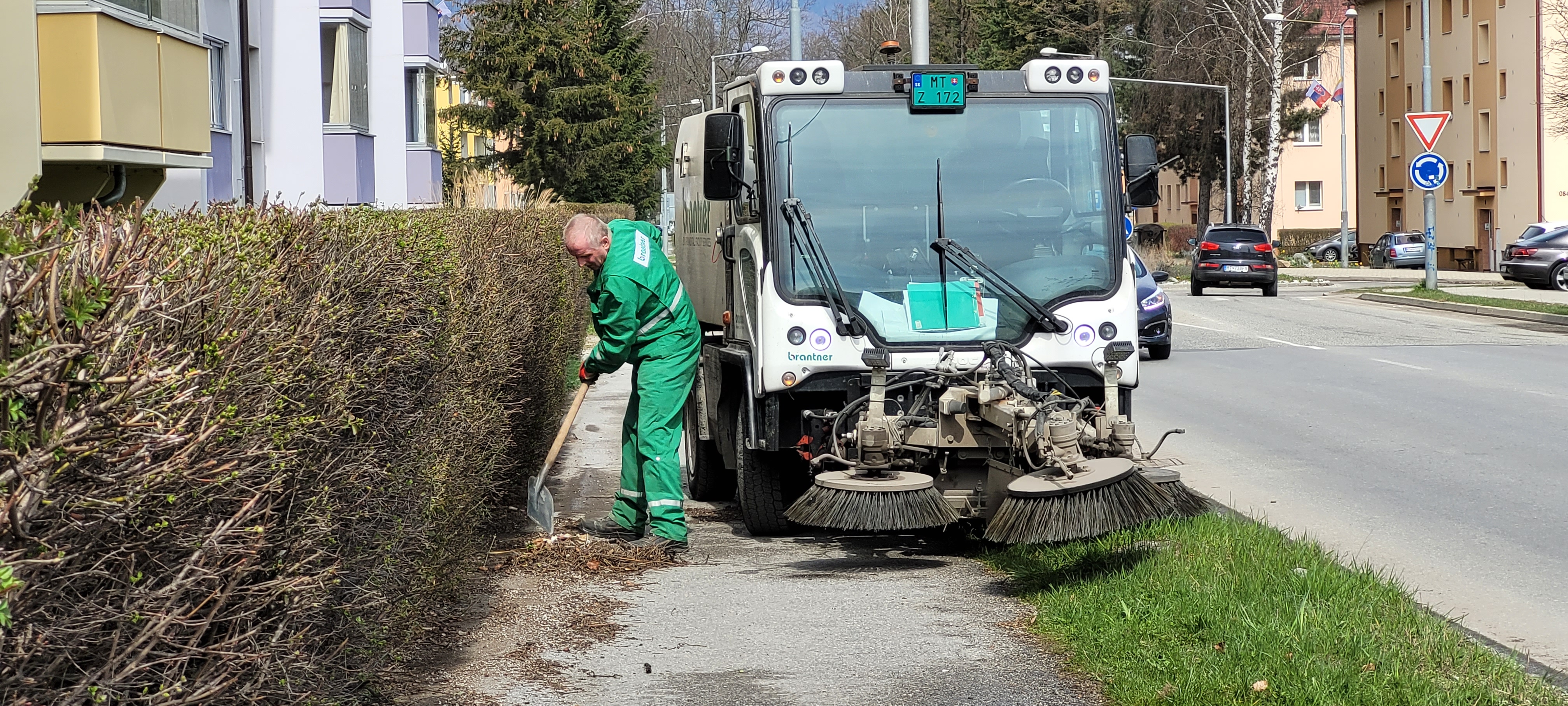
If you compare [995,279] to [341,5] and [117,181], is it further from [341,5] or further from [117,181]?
[341,5]

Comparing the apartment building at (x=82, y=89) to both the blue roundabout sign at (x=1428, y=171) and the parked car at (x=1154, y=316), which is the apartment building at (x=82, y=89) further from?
the blue roundabout sign at (x=1428, y=171)

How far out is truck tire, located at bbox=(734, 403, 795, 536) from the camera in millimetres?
8203

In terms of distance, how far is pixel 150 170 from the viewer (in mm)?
19578

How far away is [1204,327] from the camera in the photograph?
82.6 feet

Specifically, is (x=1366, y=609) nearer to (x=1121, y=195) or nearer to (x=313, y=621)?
(x=1121, y=195)

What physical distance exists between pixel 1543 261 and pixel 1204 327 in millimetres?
13533

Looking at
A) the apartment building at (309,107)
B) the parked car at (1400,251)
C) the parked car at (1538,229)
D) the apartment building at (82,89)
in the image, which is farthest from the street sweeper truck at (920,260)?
the parked car at (1400,251)

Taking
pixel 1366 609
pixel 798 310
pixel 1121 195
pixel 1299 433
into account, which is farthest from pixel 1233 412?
pixel 1366 609

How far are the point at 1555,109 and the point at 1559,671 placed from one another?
4239 centimetres

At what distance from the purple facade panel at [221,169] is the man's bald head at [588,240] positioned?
17.9m

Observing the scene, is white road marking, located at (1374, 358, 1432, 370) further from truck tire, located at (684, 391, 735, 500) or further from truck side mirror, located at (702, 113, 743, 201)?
truck side mirror, located at (702, 113, 743, 201)

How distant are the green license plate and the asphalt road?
2.79 m

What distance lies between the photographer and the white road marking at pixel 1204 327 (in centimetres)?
2423

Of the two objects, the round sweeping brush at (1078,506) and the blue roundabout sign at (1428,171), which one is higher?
the blue roundabout sign at (1428,171)
